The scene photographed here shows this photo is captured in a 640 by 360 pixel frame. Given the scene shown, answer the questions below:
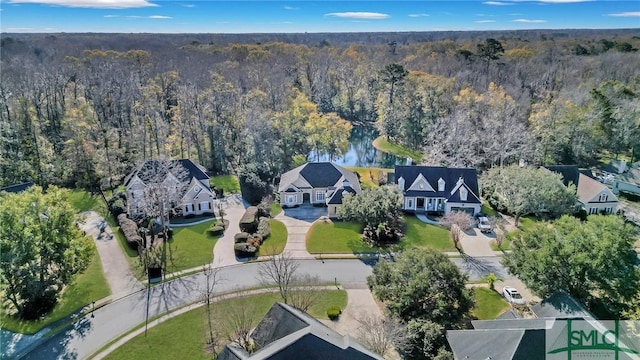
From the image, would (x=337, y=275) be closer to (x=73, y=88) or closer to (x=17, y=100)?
(x=17, y=100)

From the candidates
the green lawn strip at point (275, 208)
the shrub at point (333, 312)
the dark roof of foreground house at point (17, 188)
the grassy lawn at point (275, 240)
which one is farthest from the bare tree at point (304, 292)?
the dark roof of foreground house at point (17, 188)

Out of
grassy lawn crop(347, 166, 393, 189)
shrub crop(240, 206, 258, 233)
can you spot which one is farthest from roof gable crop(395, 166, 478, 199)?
shrub crop(240, 206, 258, 233)

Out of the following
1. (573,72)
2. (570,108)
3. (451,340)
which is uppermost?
(573,72)

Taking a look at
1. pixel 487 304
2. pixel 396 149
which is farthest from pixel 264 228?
pixel 396 149

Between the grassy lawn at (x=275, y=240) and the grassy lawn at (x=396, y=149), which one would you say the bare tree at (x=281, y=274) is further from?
the grassy lawn at (x=396, y=149)

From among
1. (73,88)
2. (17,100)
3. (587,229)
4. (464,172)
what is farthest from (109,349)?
(73,88)

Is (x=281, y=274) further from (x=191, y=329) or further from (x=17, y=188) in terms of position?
(x=17, y=188)
